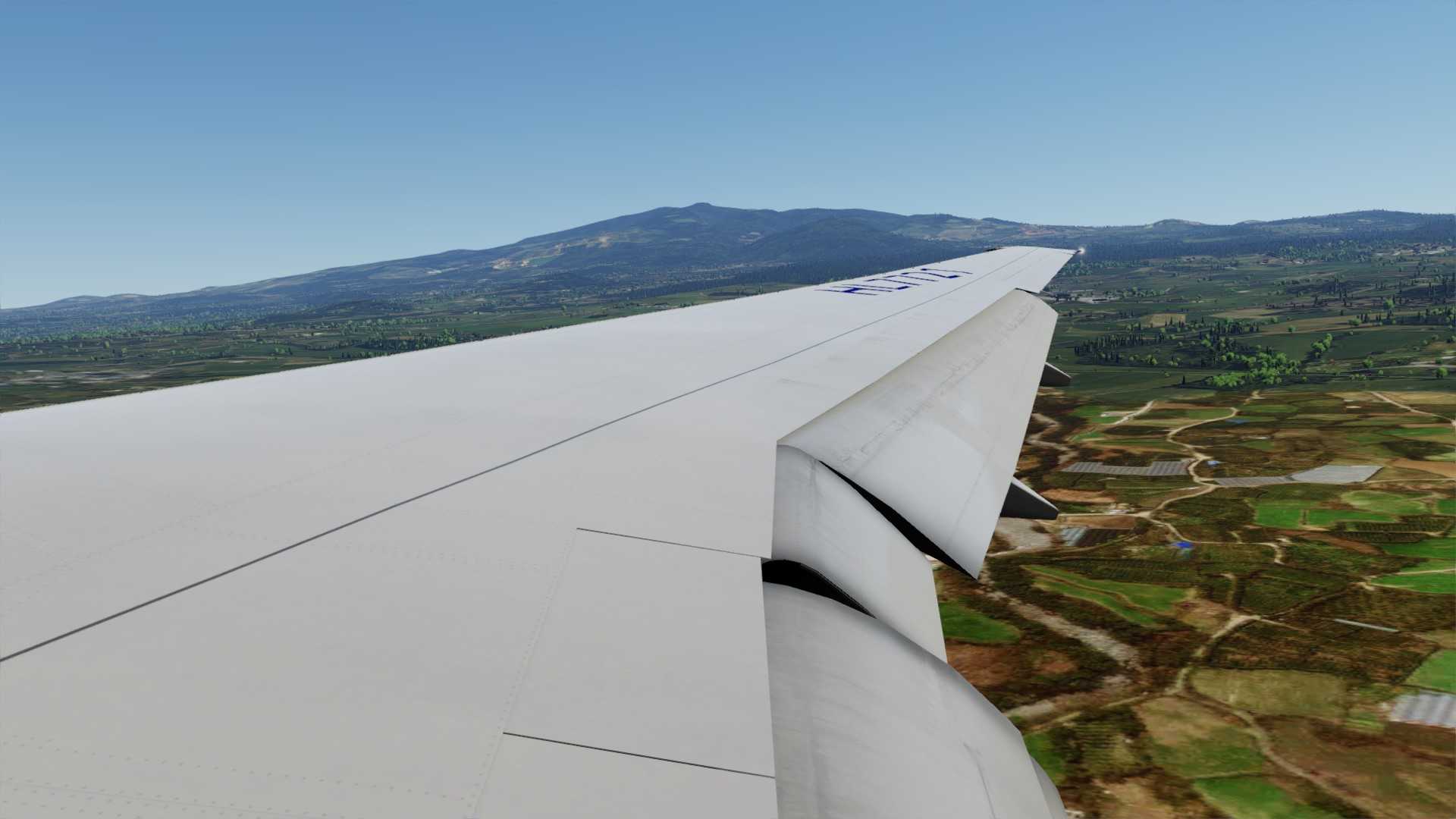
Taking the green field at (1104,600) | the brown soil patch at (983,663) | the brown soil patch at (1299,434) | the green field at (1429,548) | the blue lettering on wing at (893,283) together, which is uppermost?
the blue lettering on wing at (893,283)

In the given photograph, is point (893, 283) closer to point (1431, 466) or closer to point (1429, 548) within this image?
point (1429, 548)

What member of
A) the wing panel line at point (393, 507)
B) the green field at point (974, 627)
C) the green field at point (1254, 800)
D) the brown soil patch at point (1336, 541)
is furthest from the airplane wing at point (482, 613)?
the brown soil patch at point (1336, 541)

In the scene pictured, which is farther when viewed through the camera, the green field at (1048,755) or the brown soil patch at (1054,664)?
the brown soil patch at (1054,664)

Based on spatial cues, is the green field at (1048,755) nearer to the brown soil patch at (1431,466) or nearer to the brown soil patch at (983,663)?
the brown soil patch at (983,663)

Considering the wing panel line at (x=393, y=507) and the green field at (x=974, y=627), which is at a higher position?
the wing panel line at (x=393, y=507)

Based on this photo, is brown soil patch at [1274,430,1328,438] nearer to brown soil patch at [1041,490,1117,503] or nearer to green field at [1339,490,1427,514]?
green field at [1339,490,1427,514]

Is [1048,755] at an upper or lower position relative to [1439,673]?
upper

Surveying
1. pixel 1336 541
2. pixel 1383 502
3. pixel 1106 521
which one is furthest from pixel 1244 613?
pixel 1383 502
